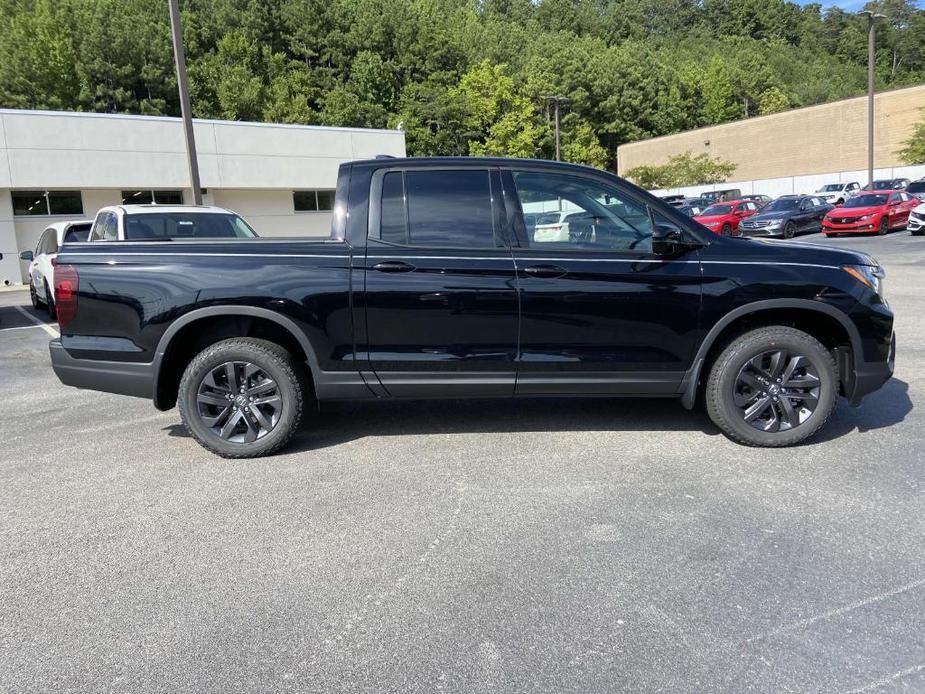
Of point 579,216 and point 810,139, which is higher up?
point 810,139

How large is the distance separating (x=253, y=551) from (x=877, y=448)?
3.99 metres

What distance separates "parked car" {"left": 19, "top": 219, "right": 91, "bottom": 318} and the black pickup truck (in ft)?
27.3

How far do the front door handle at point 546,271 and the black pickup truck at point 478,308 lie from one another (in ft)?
0.05

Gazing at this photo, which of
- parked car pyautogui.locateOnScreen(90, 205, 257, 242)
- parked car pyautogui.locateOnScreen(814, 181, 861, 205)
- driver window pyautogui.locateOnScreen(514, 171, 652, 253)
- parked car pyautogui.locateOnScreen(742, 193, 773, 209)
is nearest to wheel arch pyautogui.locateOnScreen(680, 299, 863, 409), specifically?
driver window pyautogui.locateOnScreen(514, 171, 652, 253)

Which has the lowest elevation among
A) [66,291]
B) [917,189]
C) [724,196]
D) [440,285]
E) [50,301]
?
[50,301]

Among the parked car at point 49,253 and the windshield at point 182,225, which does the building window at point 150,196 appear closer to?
the parked car at point 49,253

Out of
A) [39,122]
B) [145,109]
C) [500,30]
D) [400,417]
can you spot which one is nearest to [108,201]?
[39,122]

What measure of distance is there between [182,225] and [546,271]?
23.2 feet

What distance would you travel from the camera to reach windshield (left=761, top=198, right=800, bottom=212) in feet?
91.1

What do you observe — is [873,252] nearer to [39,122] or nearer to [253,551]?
[253,551]

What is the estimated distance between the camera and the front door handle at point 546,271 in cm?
455

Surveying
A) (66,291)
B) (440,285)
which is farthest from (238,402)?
(440,285)

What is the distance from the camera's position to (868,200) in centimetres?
2566

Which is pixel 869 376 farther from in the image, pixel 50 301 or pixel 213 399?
pixel 50 301
